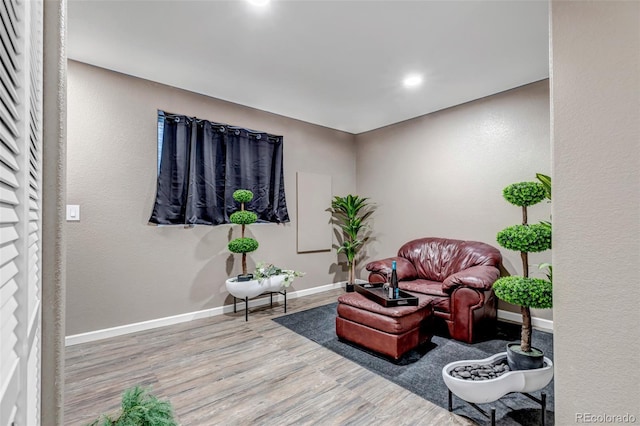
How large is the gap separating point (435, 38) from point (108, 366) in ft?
13.0

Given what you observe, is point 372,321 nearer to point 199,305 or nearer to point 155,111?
point 199,305

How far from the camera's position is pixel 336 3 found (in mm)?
2133

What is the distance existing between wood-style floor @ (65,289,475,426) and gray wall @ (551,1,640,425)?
0.87 meters

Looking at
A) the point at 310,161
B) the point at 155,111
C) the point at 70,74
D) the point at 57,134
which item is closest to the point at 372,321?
the point at 57,134

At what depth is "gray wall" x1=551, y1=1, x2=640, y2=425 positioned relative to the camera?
A: 118 cm

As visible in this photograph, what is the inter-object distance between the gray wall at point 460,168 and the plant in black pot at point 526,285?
1814 mm

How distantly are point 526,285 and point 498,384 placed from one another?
1.94 feet

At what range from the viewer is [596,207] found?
1259 mm

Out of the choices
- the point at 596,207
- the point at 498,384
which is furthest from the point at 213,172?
the point at 596,207

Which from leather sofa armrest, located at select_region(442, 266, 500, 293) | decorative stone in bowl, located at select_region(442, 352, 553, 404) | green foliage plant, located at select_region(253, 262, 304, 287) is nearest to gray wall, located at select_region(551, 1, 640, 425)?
decorative stone in bowl, located at select_region(442, 352, 553, 404)

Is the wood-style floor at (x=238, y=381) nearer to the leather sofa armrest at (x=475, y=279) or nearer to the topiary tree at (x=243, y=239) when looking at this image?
the topiary tree at (x=243, y=239)

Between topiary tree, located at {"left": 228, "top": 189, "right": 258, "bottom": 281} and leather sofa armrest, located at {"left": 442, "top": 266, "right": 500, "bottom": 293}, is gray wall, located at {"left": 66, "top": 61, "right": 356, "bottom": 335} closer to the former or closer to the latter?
topiary tree, located at {"left": 228, "top": 189, "right": 258, "bottom": 281}

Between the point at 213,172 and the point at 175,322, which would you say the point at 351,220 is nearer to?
the point at 213,172

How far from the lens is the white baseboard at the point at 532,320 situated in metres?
3.28
